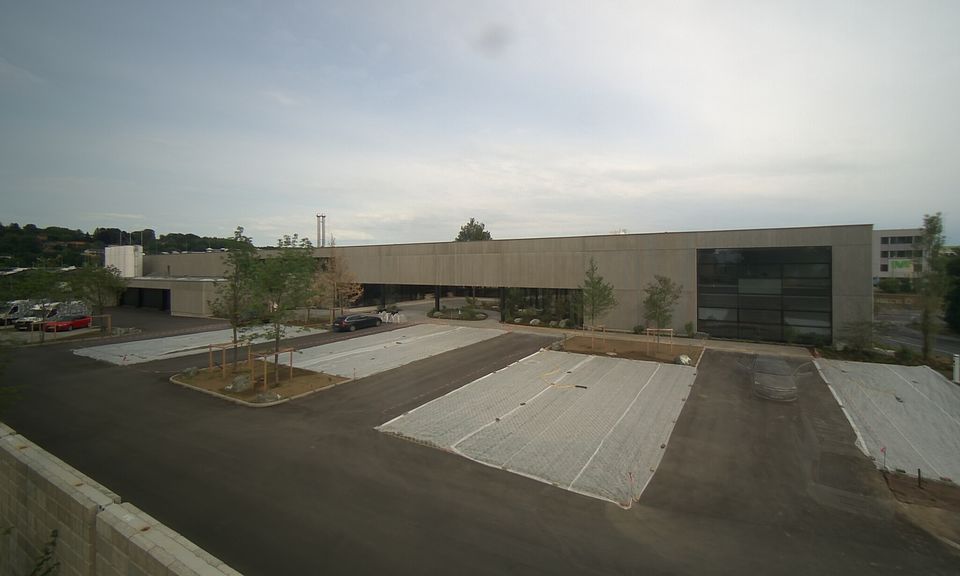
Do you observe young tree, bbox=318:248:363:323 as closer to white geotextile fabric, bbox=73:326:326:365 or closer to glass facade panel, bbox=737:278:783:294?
white geotextile fabric, bbox=73:326:326:365

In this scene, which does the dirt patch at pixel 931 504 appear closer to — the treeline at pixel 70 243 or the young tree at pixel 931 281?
the young tree at pixel 931 281

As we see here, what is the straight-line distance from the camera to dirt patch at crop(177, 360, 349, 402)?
15.3 meters

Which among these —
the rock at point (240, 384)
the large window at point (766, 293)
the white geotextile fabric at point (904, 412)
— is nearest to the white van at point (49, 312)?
the rock at point (240, 384)

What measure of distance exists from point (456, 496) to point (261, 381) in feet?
39.0

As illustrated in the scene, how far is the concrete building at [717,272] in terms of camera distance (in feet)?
74.9

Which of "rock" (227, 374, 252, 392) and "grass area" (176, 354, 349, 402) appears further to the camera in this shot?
"rock" (227, 374, 252, 392)

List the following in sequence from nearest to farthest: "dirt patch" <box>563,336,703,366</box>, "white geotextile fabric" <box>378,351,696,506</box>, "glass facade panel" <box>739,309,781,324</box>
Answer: "white geotextile fabric" <box>378,351,696,506</box> < "dirt patch" <box>563,336,703,366</box> < "glass facade panel" <box>739,309,781,324</box>

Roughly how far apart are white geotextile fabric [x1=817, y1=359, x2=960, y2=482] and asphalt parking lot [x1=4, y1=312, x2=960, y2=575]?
0.85 metres

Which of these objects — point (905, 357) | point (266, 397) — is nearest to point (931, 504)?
point (905, 357)

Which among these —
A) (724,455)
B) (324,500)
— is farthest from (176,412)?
(724,455)

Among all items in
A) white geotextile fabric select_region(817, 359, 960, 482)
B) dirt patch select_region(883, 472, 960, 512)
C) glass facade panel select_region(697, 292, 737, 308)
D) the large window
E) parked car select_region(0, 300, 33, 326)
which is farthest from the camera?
parked car select_region(0, 300, 33, 326)

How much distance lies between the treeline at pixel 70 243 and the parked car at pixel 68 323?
3000 cm

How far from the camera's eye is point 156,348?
2306cm

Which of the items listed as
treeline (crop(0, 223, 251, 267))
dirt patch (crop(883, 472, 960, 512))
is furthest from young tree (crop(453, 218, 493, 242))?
dirt patch (crop(883, 472, 960, 512))
